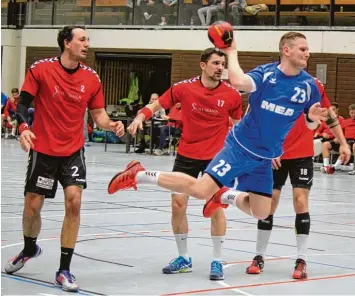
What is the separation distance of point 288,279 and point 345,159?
1276mm

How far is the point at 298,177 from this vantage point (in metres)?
8.89

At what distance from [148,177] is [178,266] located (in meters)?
1.15

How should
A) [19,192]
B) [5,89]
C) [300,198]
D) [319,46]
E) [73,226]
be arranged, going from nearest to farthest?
[73,226] < [300,198] < [19,192] < [319,46] < [5,89]

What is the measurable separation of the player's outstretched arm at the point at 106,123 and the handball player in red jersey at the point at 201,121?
22.1 inches

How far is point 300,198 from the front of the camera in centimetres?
882

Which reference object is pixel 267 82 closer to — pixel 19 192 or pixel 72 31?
pixel 72 31

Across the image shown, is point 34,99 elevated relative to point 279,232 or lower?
elevated

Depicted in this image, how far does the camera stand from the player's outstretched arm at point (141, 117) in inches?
313

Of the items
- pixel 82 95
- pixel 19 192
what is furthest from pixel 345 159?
pixel 19 192

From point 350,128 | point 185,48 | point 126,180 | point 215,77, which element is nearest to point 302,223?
point 215,77

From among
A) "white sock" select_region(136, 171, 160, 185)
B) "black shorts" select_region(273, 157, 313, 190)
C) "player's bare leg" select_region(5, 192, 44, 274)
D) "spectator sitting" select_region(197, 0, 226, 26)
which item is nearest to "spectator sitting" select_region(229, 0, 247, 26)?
"spectator sitting" select_region(197, 0, 226, 26)

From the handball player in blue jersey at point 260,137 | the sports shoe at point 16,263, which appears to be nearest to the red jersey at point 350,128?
the handball player in blue jersey at point 260,137

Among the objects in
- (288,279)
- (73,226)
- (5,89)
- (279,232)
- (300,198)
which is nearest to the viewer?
(73,226)

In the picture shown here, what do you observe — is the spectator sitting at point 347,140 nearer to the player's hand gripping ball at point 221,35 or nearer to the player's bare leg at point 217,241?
the player's bare leg at point 217,241
